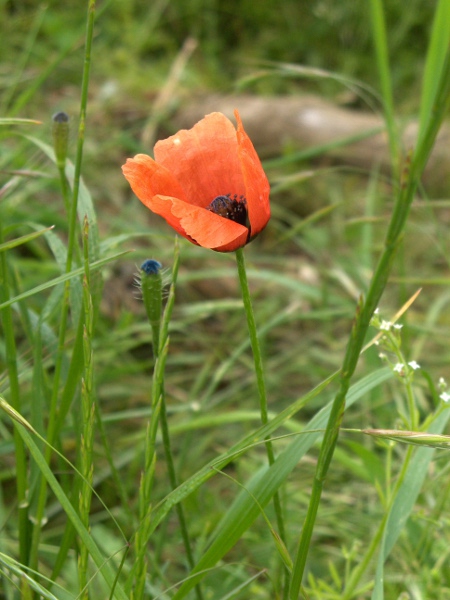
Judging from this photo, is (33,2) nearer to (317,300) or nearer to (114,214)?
(114,214)

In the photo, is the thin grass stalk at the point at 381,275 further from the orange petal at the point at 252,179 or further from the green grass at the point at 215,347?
the orange petal at the point at 252,179

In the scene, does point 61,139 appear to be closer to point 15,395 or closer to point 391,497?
point 15,395

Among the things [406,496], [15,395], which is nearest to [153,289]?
[15,395]

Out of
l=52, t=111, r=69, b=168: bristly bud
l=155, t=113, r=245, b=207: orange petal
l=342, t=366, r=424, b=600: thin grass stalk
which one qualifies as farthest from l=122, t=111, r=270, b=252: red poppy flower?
l=342, t=366, r=424, b=600: thin grass stalk

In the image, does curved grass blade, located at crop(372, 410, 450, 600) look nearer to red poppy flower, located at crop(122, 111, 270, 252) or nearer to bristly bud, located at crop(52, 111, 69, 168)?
red poppy flower, located at crop(122, 111, 270, 252)

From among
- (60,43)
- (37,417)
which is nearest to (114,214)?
(60,43)

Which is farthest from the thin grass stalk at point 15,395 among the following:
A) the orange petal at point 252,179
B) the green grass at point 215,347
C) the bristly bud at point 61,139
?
the orange petal at point 252,179
